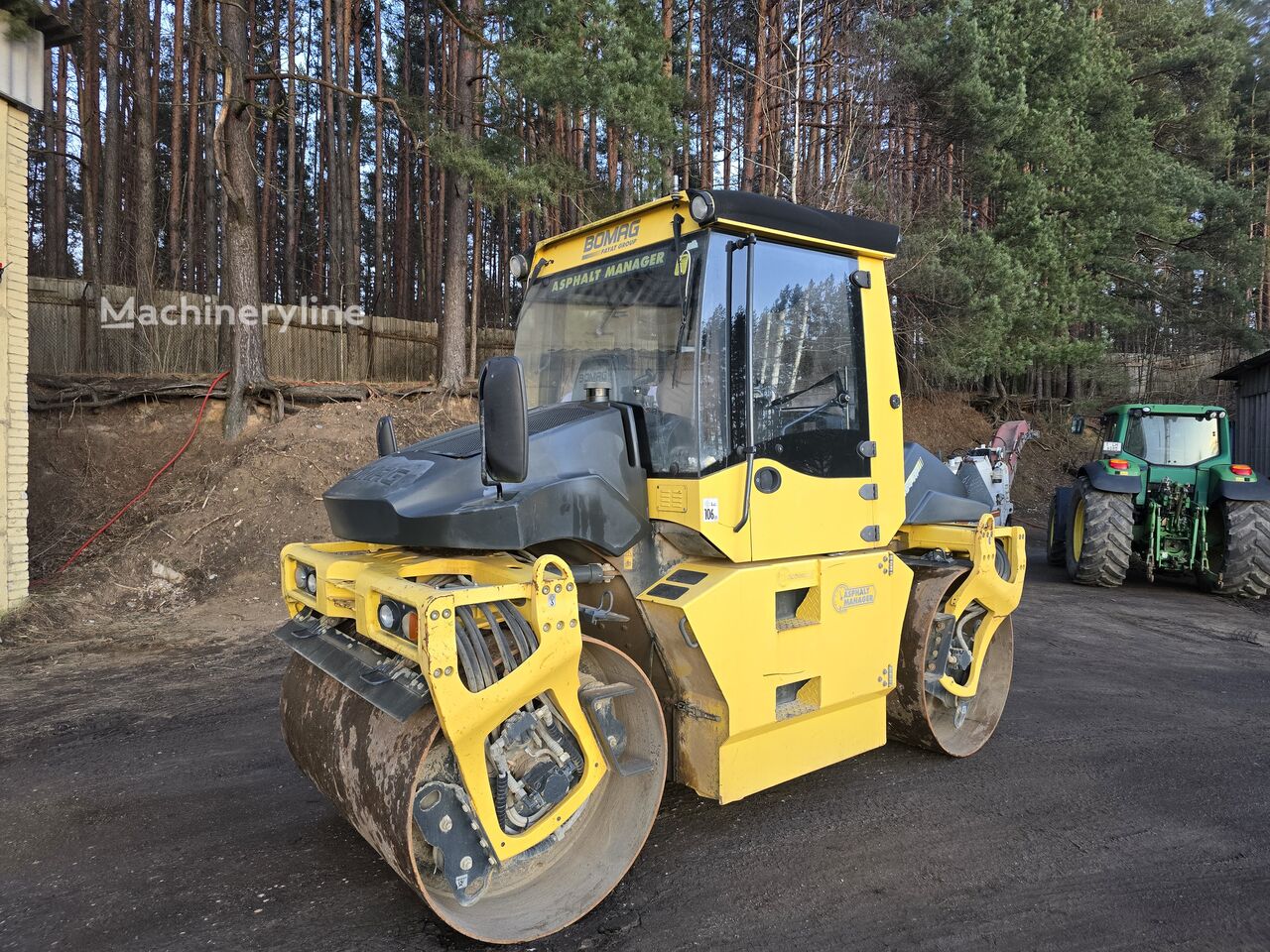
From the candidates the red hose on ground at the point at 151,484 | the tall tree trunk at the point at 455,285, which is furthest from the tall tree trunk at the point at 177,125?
the red hose on ground at the point at 151,484

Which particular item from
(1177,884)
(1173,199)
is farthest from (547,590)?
(1173,199)

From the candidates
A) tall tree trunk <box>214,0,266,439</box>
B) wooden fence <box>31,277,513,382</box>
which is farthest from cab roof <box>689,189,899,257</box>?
wooden fence <box>31,277,513,382</box>

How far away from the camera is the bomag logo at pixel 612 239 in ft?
12.0

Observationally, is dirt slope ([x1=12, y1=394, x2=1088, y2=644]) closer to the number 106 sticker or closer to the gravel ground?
the gravel ground

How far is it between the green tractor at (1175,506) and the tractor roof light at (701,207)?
8.19 metres

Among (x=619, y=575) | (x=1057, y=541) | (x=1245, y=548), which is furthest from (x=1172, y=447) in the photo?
(x=619, y=575)

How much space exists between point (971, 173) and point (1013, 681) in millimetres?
11673

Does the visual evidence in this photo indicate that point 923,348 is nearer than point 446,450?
No

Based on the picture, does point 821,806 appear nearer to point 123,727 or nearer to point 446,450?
point 446,450

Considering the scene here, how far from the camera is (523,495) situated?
297 cm

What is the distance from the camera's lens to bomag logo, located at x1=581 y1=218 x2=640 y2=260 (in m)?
3.66

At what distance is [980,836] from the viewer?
367cm

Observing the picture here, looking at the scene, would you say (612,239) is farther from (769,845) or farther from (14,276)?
(14,276)

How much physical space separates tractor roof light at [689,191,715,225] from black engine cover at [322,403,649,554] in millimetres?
806
